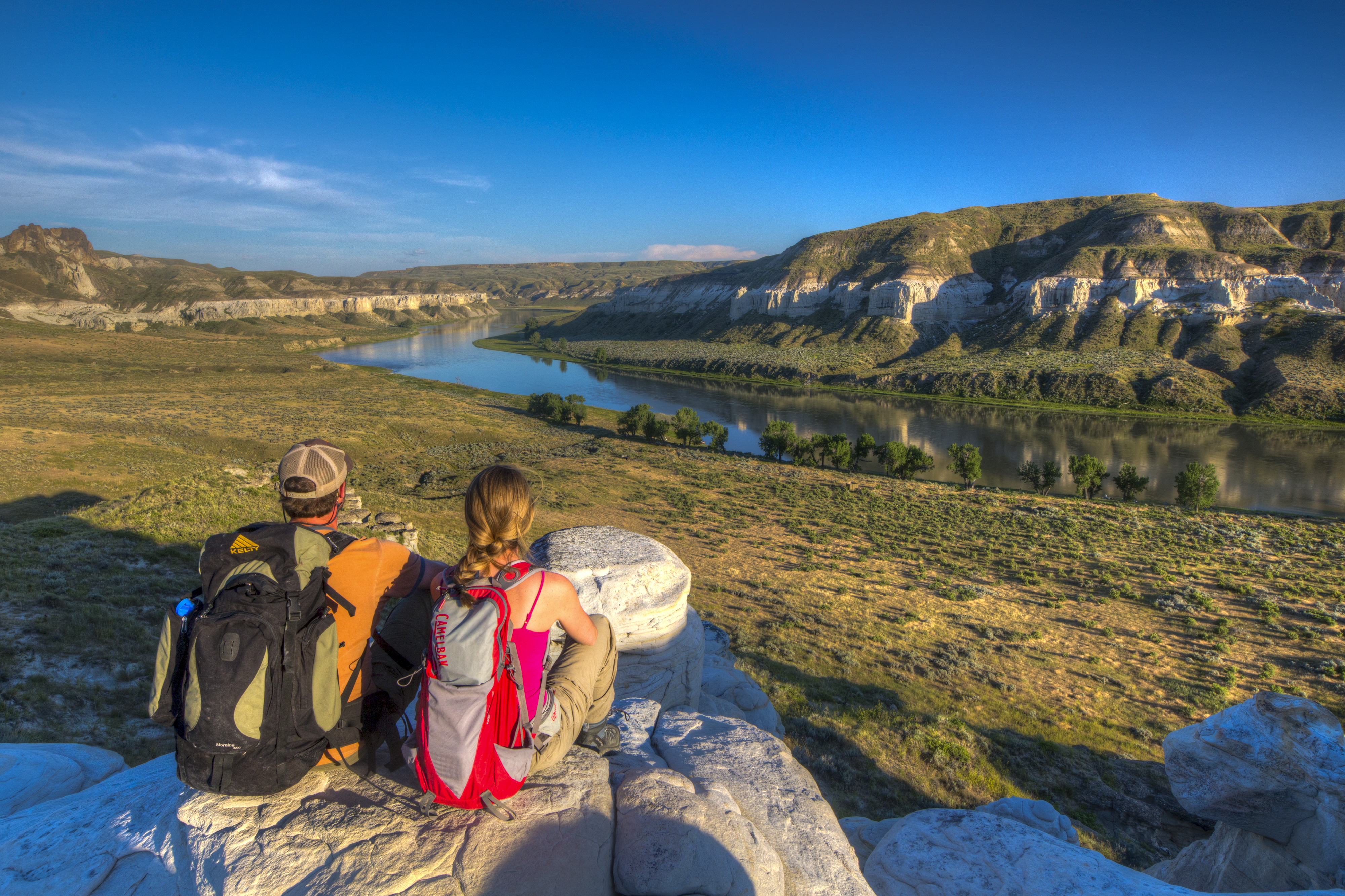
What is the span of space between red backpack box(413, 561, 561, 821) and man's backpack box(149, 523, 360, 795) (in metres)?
0.50

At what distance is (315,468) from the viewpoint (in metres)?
2.95

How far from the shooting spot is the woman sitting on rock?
2941mm

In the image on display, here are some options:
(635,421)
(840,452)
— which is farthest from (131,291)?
(840,452)

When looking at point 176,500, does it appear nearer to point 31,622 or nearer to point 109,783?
point 31,622

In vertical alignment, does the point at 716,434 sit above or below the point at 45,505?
below

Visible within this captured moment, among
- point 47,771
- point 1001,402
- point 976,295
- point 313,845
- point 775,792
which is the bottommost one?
point 1001,402

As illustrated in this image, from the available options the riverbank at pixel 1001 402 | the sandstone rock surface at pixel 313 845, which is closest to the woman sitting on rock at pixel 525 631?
the sandstone rock surface at pixel 313 845

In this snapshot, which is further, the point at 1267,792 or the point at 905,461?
the point at 905,461

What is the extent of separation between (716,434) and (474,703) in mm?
46930

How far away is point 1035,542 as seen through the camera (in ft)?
85.6

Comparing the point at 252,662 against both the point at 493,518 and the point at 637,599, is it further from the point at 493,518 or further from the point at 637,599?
the point at 637,599

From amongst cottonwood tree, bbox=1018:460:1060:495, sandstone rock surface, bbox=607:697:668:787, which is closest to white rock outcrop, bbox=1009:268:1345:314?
cottonwood tree, bbox=1018:460:1060:495

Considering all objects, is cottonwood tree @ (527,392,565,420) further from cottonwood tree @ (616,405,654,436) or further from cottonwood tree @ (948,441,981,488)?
cottonwood tree @ (948,441,981,488)

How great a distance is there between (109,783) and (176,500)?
1342 cm
